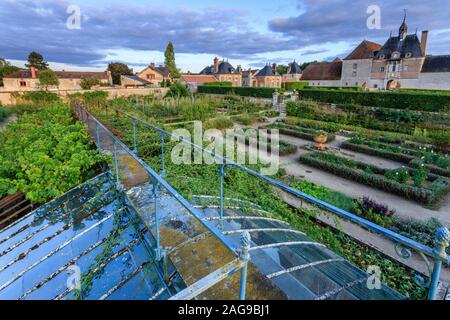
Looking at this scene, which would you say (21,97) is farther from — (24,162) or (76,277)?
(76,277)

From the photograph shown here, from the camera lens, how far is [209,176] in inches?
200

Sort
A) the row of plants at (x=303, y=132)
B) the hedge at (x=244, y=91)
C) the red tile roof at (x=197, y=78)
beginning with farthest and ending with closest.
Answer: the red tile roof at (x=197, y=78) → the hedge at (x=244, y=91) → the row of plants at (x=303, y=132)

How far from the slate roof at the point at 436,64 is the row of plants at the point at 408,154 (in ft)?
85.5

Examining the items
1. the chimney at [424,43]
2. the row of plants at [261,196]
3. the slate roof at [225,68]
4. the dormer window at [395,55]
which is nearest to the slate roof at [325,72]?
the dormer window at [395,55]

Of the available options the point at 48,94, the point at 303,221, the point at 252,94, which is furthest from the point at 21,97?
the point at 303,221

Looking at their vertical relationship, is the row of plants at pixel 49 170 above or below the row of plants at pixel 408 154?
above

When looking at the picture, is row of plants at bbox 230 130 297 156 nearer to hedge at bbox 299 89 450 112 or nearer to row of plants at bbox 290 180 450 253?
row of plants at bbox 290 180 450 253

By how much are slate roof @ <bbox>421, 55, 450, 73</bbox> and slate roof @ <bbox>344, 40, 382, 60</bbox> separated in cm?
581

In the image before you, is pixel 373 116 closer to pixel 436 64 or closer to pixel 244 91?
pixel 244 91

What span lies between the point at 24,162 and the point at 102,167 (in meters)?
1.10

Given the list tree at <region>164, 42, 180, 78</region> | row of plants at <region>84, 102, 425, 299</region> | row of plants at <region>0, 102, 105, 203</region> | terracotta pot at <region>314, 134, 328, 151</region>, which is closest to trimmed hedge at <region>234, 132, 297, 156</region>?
terracotta pot at <region>314, 134, 328, 151</region>

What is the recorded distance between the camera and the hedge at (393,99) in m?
15.6

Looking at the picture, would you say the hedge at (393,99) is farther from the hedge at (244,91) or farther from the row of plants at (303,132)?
the row of plants at (303,132)

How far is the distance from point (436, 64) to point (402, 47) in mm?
4118
